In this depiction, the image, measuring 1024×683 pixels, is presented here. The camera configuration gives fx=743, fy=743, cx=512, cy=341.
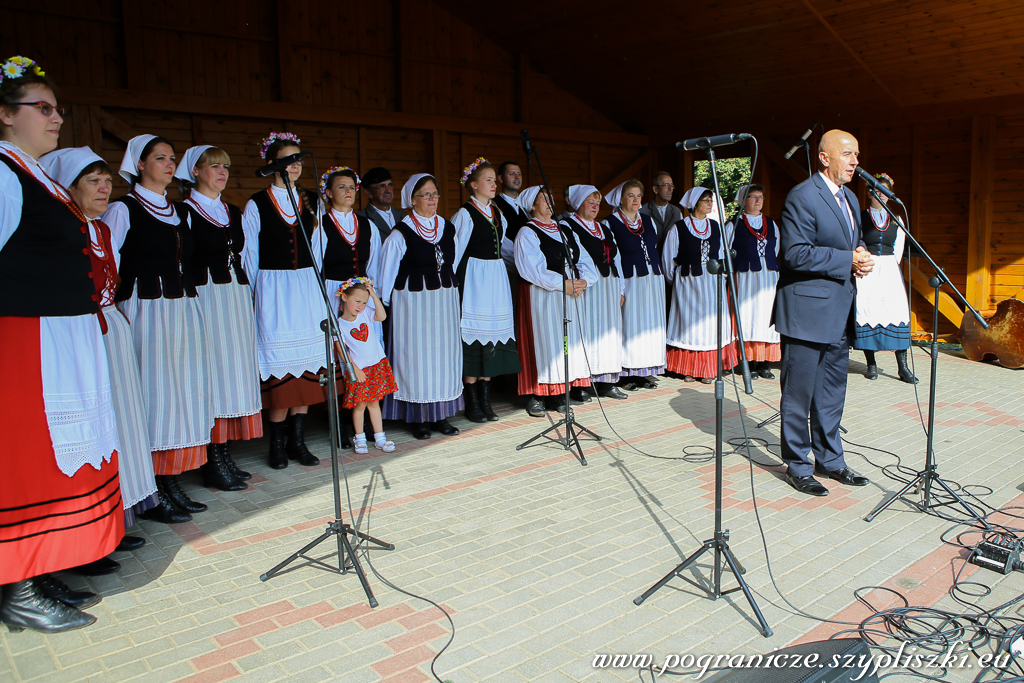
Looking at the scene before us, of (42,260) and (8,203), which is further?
(42,260)

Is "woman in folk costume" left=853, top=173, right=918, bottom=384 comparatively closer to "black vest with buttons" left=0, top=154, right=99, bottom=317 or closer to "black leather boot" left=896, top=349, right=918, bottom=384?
"black leather boot" left=896, top=349, right=918, bottom=384

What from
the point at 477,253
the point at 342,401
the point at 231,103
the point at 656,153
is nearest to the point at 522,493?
the point at 342,401

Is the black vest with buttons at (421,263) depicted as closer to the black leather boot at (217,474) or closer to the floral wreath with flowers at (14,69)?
the black leather boot at (217,474)

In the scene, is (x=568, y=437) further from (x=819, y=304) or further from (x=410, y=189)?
(x=410, y=189)

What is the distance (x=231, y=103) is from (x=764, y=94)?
21.7 feet

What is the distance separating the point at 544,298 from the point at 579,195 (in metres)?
1.02

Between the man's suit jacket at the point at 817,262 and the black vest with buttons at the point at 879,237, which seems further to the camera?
the black vest with buttons at the point at 879,237

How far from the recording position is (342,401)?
4.82 meters

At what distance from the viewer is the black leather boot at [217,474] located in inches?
160

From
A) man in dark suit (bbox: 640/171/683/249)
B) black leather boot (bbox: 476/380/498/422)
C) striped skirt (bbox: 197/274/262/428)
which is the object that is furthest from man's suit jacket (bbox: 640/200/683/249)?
striped skirt (bbox: 197/274/262/428)

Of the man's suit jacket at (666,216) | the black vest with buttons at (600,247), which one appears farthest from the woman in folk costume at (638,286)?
the man's suit jacket at (666,216)

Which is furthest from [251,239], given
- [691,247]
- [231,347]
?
[691,247]

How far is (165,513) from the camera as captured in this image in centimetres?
359

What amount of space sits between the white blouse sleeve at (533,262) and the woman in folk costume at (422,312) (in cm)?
63
